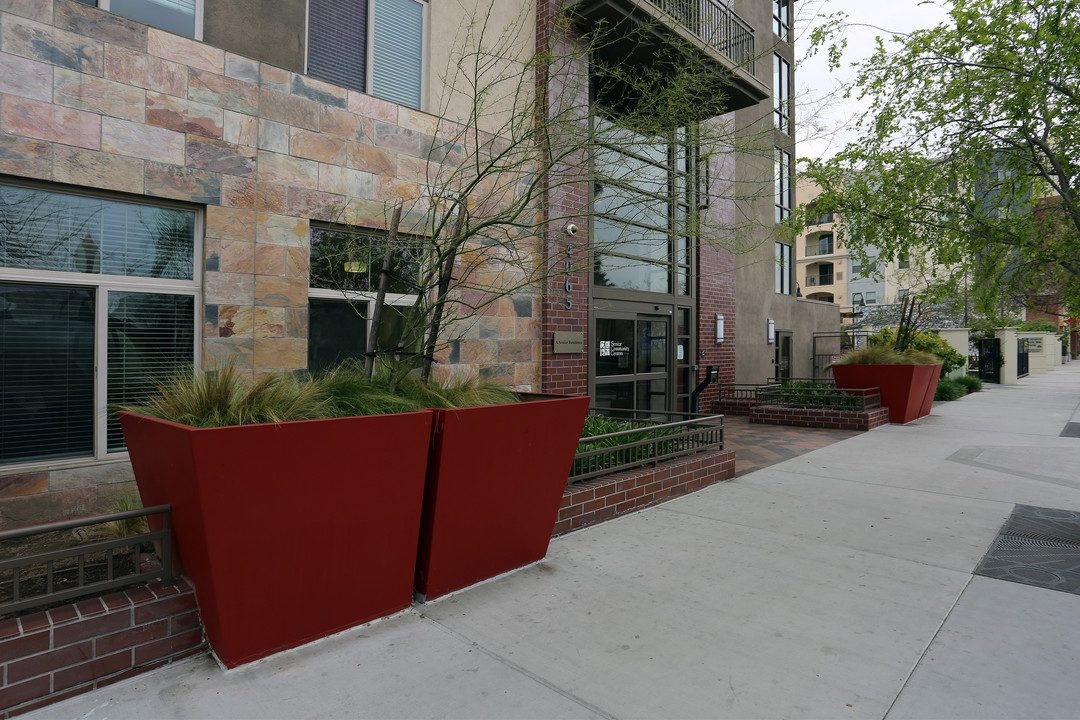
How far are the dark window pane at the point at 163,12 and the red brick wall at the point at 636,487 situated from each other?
16.3ft

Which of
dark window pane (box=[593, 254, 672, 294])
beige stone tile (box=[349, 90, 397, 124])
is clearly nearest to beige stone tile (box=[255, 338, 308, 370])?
beige stone tile (box=[349, 90, 397, 124])

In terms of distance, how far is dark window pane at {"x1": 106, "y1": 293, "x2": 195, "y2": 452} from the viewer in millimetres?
4617

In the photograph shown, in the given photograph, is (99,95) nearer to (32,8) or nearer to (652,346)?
(32,8)

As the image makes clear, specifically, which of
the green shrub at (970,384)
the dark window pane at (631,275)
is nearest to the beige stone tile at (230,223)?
the dark window pane at (631,275)

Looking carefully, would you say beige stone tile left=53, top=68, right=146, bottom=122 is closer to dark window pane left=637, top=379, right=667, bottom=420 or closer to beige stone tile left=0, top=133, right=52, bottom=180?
beige stone tile left=0, top=133, right=52, bottom=180

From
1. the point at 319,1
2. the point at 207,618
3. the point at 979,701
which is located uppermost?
the point at 319,1

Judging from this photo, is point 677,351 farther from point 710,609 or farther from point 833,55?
point 710,609

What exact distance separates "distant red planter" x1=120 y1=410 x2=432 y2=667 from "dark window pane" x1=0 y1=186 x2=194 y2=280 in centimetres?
207

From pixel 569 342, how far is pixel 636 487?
320 cm

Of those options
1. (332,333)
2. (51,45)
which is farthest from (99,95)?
(332,333)

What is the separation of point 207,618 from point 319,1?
18.6 feet

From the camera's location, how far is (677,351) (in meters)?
11.2

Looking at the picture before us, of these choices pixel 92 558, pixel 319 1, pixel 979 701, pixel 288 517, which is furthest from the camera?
pixel 319 1

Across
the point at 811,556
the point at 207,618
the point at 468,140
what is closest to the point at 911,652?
the point at 811,556
